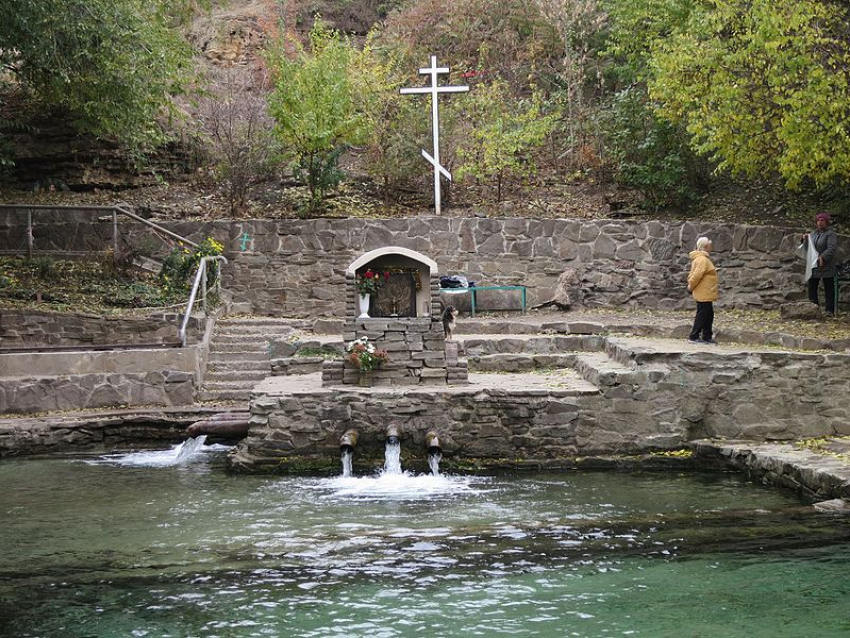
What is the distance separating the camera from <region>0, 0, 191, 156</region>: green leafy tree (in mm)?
14406

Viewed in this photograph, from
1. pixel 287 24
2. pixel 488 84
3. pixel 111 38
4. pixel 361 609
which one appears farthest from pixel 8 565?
pixel 287 24

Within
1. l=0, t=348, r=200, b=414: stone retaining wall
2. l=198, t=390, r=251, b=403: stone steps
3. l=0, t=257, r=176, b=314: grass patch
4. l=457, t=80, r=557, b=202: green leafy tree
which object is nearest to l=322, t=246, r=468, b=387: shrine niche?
l=198, t=390, r=251, b=403: stone steps

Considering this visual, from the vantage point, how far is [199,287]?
17297 millimetres

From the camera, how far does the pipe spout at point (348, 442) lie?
37.9 feet

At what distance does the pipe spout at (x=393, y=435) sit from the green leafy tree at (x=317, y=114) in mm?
9592

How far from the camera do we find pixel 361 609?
6996mm

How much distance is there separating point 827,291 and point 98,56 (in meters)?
12.4

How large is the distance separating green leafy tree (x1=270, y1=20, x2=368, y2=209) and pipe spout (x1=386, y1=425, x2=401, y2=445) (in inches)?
378

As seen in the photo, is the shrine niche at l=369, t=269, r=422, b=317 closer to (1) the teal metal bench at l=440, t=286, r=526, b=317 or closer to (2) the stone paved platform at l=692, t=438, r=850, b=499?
(2) the stone paved platform at l=692, t=438, r=850, b=499

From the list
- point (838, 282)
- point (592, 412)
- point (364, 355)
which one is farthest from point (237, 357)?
point (838, 282)

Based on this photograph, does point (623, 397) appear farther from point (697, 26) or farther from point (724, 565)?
point (697, 26)

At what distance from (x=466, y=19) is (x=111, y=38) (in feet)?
38.4

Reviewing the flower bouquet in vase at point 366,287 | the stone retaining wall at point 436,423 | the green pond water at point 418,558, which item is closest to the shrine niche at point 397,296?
the flower bouquet in vase at point 366,287

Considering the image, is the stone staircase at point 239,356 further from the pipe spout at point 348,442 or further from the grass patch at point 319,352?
the pipe spout at point 348,442
